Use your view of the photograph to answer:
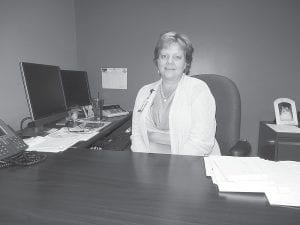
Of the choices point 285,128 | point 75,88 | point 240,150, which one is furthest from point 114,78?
point 240,150

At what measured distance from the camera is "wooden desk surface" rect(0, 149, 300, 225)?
624 millimetres

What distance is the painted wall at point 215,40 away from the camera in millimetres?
2643

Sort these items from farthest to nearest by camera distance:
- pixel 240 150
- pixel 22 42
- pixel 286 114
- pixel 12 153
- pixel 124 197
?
pixel 286 114
pixel 22 42
pixel 240 150
pixel 12 153
pixel 124 197

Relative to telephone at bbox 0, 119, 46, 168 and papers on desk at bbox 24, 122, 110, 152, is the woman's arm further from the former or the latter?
telephone at bbox 0, 119, 46, 168

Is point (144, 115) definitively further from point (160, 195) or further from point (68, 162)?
point (160, 195)

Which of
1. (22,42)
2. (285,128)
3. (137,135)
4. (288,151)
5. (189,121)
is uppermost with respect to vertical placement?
(22,42)

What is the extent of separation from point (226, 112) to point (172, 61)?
47 centimetres

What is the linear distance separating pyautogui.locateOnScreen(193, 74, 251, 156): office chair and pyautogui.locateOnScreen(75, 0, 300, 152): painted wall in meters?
1.25

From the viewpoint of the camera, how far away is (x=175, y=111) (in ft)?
5.27

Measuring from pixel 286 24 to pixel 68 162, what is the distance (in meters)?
2.53

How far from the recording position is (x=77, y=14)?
294 cm

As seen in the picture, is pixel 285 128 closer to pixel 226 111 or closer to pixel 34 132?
pixel 226 111

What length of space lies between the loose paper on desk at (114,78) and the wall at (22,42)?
525mm

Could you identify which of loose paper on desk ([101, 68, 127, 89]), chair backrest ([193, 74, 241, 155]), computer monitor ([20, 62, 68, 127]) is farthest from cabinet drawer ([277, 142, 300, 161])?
computer monitor ([20, 62, 68, 127])
